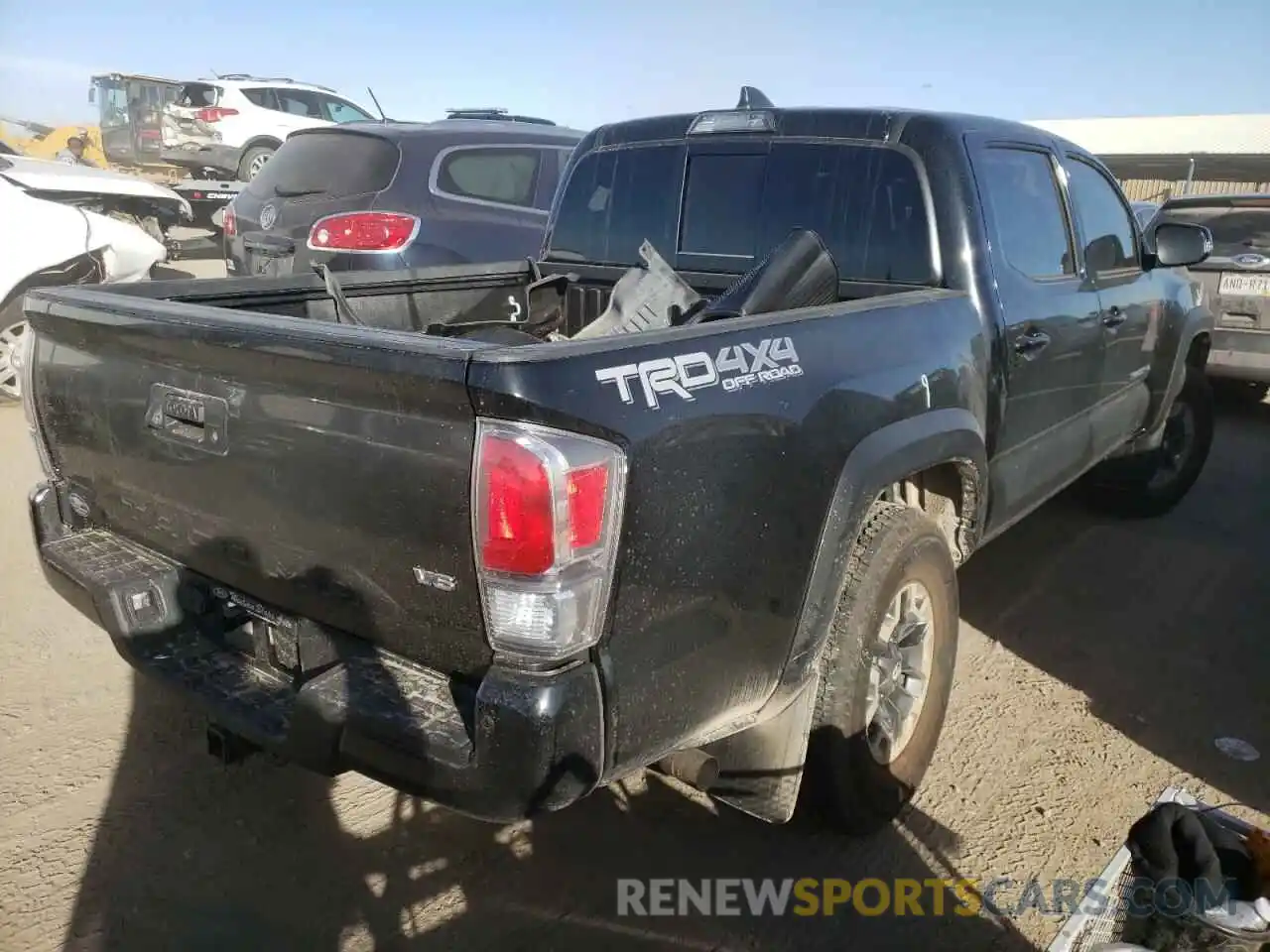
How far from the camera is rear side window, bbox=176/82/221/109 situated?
613 inches

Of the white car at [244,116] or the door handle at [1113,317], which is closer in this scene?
the door handle at [1113,317]

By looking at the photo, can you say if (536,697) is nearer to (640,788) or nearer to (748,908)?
(748,908)

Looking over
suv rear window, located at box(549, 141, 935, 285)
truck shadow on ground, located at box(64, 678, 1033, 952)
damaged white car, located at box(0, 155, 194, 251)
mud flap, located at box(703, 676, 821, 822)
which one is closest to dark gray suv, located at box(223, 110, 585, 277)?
damaged white car, located at box(0, 155, 194, 251)

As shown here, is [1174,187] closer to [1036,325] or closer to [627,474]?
[1036,325]

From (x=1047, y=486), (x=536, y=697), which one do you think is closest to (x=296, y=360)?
(x=536, y=697)

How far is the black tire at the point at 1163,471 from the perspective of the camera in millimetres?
5543

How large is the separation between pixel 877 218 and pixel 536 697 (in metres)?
2.19

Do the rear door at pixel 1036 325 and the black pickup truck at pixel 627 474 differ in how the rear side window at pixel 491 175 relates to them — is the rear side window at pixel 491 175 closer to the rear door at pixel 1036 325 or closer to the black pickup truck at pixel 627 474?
the black pickup truck at pixel 627 474

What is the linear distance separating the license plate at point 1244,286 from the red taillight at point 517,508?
291 inches

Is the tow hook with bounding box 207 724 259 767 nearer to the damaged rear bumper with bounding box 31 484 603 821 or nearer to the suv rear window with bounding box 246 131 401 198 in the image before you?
the damaged rear bumper with bounding box 31 484 603 821

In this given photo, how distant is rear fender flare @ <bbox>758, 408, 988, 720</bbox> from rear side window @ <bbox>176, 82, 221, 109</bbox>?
1604 centimetres

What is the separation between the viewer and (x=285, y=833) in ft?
8.92

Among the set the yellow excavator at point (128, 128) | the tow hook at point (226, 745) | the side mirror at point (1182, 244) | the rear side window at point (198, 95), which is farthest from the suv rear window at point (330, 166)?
the yellow excavator at point (128, 128)

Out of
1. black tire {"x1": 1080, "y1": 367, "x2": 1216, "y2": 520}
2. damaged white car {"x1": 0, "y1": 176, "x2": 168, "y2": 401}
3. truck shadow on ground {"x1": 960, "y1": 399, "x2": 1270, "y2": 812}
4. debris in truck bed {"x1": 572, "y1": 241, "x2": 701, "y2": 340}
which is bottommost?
truck shadow on ground {"x1": 960, "y1": 399, "x2": 1270, "y2": 812}
